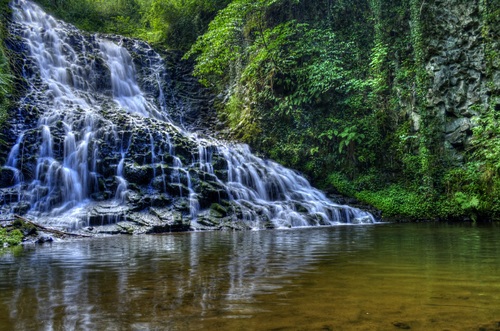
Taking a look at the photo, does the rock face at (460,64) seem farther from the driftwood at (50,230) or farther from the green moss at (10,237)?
the green moss at (10,237)

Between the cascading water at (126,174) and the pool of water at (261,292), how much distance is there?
629cm

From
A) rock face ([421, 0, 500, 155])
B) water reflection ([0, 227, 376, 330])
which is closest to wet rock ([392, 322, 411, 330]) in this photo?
water reflection ([0, 227, 376, 330])

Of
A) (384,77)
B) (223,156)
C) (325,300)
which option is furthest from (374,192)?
(325,300)

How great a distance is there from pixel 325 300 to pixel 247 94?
1662cm

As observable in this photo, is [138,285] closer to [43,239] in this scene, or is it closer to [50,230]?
[43,239]

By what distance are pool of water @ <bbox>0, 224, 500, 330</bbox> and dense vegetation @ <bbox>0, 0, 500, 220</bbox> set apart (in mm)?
8796

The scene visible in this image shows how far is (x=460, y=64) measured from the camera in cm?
1280

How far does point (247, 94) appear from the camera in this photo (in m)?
18.3

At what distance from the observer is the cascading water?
1052 centimetres

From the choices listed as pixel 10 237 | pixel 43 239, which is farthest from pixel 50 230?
pixel 10 237

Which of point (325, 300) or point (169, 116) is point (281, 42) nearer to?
point (169, 116)

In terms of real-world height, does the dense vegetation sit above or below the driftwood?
above

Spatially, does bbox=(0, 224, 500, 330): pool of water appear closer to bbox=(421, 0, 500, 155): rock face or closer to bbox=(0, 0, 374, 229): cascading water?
bbox=(0, 0, 374, 229): cascading water

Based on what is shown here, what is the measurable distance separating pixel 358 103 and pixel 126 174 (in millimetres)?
10168
